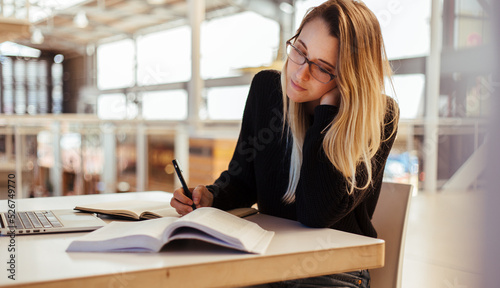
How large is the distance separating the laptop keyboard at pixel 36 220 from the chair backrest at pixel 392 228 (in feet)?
2.01

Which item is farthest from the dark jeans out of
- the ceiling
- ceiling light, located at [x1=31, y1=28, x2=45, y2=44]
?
ceiling light, located at [x1=31, y1=28, x2=45, y2=44]

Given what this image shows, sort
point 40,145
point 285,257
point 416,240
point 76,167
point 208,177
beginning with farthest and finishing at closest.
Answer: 1. point 208,177
2. point 76,167
3. point 40,145
4. point 416,240
5. point 285,257

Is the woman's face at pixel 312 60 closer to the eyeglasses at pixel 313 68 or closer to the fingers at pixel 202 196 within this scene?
the eyeglasses at pixel 313 68

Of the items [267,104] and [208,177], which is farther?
[208,177]

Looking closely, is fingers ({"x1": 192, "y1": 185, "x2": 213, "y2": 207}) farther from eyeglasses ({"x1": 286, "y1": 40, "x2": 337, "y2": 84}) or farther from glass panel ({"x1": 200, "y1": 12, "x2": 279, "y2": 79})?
glass panel ({"x1": 200, "y1": 12, "x2": 279, "y2": 79})

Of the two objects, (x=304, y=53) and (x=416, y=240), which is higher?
(x=304, y=53)

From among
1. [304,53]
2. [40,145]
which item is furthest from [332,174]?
[40,145]

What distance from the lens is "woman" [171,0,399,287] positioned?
894 millimetres

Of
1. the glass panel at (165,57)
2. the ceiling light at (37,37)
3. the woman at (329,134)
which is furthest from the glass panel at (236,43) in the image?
the ceiling light at (37,37)

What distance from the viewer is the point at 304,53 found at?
0.99m

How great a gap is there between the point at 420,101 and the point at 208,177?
6.19 ft

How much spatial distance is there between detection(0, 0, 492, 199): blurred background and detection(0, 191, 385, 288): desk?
203 millimetres

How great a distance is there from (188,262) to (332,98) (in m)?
0.52

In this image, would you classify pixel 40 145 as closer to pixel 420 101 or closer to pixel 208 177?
pixel 208 177
